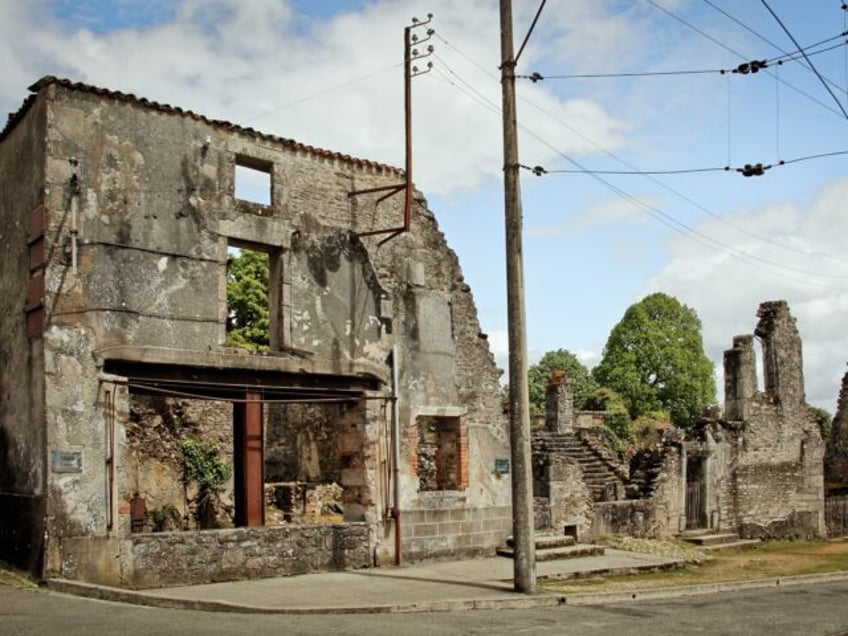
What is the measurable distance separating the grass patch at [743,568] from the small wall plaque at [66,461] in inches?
272

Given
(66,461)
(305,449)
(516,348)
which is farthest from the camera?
(305,449)

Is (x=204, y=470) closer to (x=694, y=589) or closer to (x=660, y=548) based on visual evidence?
(x=660, y=548)

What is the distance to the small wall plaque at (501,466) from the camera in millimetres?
19391

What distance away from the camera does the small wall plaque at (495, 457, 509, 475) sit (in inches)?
763

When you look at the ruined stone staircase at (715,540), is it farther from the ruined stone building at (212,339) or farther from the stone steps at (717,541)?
the ruined stone building at (212,339)

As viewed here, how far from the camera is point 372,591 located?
46.2ft

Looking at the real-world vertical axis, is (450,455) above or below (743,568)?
above

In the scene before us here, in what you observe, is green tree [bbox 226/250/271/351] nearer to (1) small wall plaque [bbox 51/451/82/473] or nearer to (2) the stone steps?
(2) the stone steps

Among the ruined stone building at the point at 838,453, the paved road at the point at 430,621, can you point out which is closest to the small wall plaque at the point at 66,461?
the paved road at the point at 430,621

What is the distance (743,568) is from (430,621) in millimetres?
12086

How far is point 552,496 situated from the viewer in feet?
77.9

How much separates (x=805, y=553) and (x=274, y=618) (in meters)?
18.6

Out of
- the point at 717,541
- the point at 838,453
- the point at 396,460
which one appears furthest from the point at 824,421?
the point at 396,460

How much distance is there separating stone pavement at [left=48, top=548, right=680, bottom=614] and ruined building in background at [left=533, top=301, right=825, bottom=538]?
22.4ft
